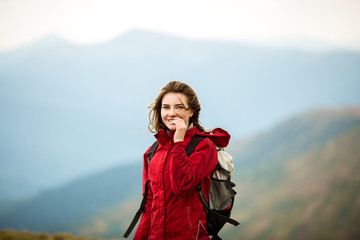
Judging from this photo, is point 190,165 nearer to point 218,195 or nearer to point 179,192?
point 179,192

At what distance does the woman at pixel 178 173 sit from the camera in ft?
6.91

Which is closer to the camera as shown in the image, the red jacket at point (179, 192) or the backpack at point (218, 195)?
the red jacket at point (179, 192)

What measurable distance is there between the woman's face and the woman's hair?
0.10 feet

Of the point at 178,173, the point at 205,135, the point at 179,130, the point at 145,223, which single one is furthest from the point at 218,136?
the point at 145,223

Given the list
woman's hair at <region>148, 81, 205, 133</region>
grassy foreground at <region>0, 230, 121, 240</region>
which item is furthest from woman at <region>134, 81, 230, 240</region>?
grassy foreground at <region>0, 230, 121, 240</region>

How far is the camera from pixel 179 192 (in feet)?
6.75

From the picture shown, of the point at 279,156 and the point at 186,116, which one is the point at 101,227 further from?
the point at 186,116

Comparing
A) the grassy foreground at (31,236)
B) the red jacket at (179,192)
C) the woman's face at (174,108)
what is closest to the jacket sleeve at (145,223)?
the red jacket at (179,192)

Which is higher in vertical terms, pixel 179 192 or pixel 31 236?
pixel 179 192

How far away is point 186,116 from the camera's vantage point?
240 cm

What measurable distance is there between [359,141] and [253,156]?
17.8ft

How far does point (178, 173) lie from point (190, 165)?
111 millimetres

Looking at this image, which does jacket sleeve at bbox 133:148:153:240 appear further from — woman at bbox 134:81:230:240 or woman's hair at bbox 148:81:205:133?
woman's hair at bbox 148:81:205:133

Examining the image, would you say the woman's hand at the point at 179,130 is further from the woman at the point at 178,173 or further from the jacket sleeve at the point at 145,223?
the jacket sleeve at the point at 145,223
